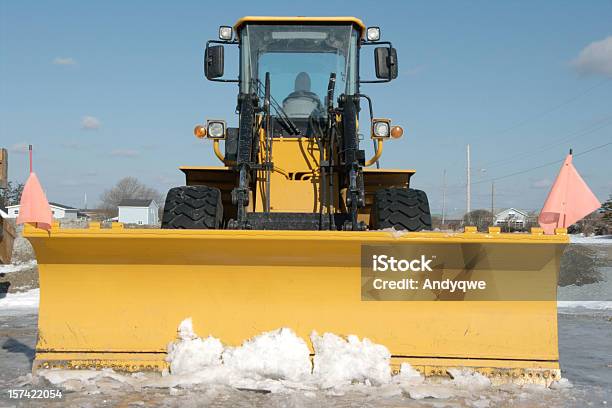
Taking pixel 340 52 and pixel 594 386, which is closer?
pixel 594 386

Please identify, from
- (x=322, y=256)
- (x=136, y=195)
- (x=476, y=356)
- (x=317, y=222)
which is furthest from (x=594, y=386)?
(x=136, y=195)

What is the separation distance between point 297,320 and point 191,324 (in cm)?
71

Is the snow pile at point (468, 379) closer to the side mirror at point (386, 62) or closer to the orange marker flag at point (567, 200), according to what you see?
the orange marker flag at point (567, 200)

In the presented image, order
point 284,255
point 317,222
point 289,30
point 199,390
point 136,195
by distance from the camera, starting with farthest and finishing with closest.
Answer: point 136,195 < point 289,30 < point 317,222 < point 284,255 < point 199,390

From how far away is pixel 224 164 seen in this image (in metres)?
6.85

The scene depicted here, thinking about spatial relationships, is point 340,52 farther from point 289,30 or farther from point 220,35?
point 220,35

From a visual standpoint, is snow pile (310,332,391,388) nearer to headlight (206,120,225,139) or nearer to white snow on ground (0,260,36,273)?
headlight (206,120,225,139)

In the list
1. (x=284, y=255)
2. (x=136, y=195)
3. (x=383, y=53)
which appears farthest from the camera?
(x=136, y=195)

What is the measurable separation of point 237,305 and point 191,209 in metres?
1.32

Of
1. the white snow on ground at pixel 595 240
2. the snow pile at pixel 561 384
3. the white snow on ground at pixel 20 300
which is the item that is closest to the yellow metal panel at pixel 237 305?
the snow pile at pixel 561 384

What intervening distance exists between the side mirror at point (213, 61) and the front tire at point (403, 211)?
2.05 m

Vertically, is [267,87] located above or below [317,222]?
above

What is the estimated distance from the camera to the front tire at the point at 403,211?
548cm

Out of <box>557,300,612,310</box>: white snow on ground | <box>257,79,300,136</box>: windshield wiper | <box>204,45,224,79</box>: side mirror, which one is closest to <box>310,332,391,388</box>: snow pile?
<box>257,79,300,136</box>: windshield wiper
